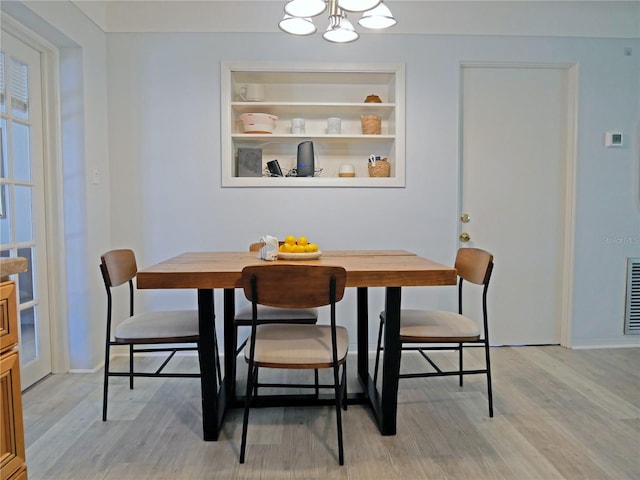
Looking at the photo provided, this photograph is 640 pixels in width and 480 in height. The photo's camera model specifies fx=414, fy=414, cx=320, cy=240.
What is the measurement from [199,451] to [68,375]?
4.55 feet

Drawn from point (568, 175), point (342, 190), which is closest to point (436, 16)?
point (342, 190)

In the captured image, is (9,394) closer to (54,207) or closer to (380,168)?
(54,207)

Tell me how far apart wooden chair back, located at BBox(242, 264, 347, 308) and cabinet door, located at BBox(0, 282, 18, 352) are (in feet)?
2.38

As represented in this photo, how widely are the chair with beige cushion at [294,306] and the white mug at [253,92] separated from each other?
1.83m

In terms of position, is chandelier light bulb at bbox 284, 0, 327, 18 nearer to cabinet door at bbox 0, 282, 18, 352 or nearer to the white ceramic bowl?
the white ceramic bowl

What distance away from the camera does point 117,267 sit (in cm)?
213

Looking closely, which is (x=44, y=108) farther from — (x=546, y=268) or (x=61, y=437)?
(x=546, y=268)

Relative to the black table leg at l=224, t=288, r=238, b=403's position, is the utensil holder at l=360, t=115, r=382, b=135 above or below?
above

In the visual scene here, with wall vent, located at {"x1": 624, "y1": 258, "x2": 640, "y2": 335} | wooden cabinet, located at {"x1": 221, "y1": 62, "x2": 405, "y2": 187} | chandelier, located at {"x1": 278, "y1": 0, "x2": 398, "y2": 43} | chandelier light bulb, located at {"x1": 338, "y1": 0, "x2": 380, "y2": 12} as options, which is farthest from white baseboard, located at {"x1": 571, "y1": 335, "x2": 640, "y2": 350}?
chandelier light bulb, located at {"x1": 338, "y1": 0, "x2": 380, "y2": 12}

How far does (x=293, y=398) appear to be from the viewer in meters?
2.14

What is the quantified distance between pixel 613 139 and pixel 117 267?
3.51m

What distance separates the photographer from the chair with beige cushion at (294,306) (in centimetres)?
161

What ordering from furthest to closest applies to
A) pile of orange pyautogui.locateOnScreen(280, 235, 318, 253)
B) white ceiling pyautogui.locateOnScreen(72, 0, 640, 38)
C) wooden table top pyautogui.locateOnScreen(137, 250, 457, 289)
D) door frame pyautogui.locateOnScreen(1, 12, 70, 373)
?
white ceiling pyautogui.locateOnScreen(72, 0, 640, 38) < door frame pyautogui.locateOnScreen(1, 12, 70, 373) < pile of orange pyautogui.locateOnScreen(280, 235, 318, 253) < wooden table top pyautogui.locateOnScreen(137, 250, 457, 289)

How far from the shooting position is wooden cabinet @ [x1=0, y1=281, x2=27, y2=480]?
1.16m
